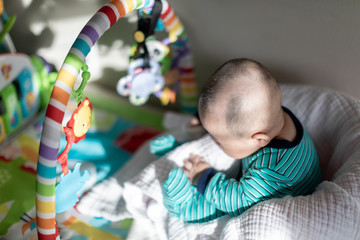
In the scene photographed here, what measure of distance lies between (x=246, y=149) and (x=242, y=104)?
5.7 inches

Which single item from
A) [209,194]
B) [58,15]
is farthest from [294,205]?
[58,15]

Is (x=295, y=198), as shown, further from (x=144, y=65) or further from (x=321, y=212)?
(x=144, y=65)

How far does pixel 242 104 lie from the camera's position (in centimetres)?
75

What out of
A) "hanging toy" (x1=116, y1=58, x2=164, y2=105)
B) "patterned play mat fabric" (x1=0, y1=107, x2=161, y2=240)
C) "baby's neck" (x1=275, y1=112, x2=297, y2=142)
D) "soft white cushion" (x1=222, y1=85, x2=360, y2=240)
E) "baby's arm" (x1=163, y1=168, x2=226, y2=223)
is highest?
"hanging toy" (x1=116, y1=58, x2=164, y2=105)

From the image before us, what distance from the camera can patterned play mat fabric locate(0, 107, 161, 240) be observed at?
98 centimetres

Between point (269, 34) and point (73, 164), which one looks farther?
point (269, 34)

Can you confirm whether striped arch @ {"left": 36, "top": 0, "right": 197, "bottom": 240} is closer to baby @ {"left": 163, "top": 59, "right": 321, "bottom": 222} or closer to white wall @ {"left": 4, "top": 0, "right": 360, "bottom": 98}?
baby @ {"left": 163, "top": 59, "right": 321, "bottom": 222}

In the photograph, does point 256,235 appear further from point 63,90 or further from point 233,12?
point 233,12

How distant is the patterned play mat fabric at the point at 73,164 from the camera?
980 mm

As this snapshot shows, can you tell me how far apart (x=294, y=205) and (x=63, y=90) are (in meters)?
0.52

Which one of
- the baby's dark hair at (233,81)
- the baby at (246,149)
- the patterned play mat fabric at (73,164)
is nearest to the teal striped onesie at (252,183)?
the baby at (246,149)

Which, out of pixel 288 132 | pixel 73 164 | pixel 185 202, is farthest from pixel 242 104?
pixel 73 164

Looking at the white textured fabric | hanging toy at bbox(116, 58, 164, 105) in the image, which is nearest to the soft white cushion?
the white textured fabric

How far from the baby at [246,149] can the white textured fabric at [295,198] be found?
0.17 feet
